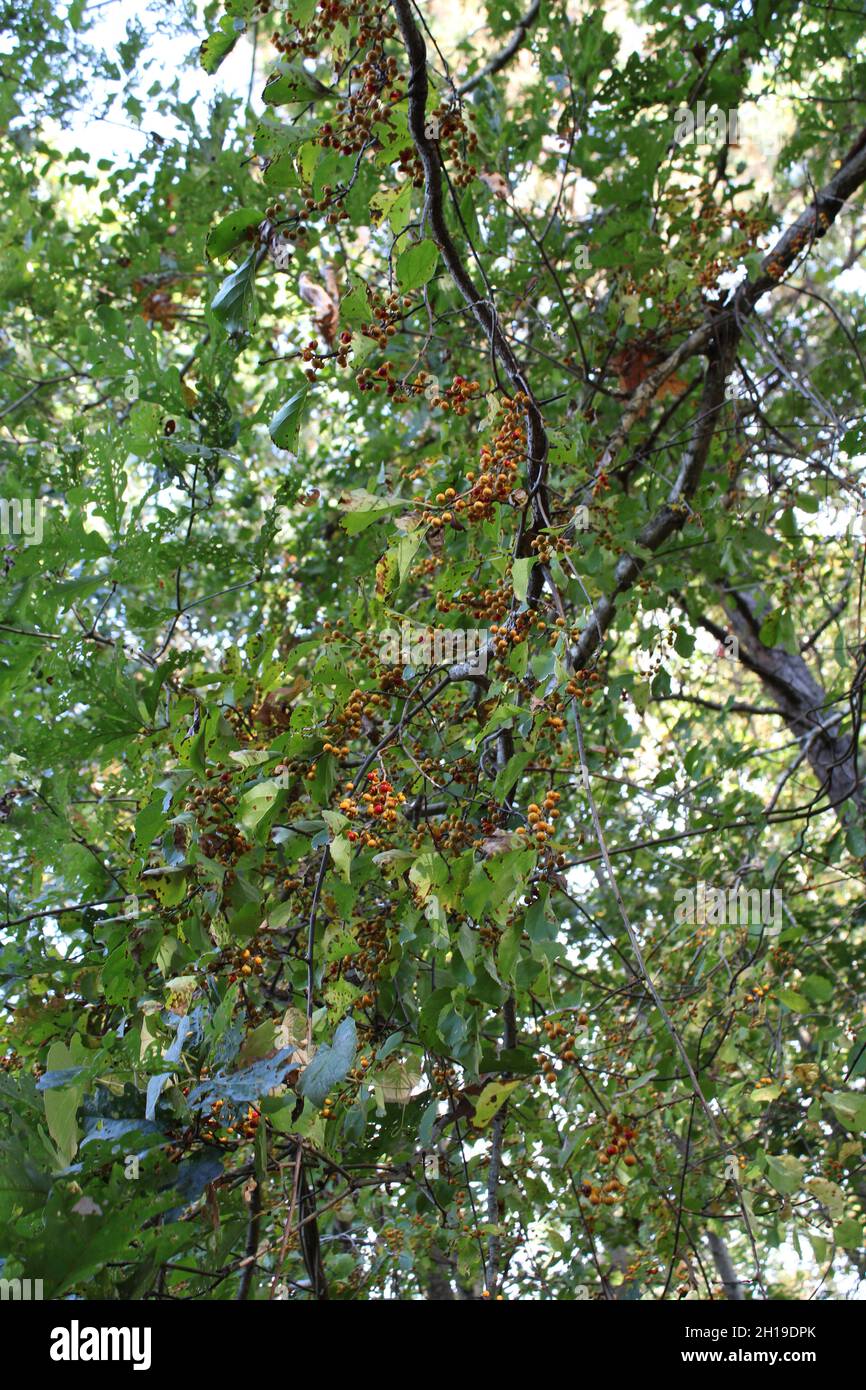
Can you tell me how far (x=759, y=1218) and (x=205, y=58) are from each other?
3060 millimetres

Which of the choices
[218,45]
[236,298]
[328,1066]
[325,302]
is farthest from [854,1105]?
[325,302]

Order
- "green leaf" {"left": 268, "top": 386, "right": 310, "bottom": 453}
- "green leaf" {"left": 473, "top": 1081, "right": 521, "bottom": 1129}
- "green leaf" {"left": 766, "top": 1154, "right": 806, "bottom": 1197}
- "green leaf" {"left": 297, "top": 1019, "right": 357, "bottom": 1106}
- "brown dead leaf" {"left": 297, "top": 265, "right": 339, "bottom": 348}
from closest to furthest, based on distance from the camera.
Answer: "green leaf" {"left": 297, "top": 1019, "right": 357, "bottom": 1106} < "green leaf" {"left": 473, "top": 1081, "right": 521, "bottom": 1129} < "green leaf" {"left": 268, "top": 386, "right": 310, "bottom": 453} < "green leaf" {"left": 766, "top": 1154, "right": 806, "bottom": 1197} < "brown dead leaf" {"left": 297, "top": 265, "right": 339, "bottom": 348}

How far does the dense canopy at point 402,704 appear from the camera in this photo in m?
1.63

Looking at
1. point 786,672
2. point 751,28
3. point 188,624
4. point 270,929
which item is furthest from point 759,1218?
point 751,28

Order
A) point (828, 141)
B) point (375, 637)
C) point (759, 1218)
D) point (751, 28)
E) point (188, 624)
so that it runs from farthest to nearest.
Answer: point (188, 624), point (828, 141), point (751, 28), point (759, 1218), point (375, 637)

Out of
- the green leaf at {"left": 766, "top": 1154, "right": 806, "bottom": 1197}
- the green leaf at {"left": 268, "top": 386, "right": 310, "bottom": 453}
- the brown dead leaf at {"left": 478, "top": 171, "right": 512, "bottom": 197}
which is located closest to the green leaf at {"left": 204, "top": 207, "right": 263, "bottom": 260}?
the green leaf at {"left": 268, "top": 386, "right": 310, "bottom": 453}

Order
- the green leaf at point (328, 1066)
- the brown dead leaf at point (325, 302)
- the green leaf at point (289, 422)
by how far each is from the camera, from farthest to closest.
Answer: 1. the brown dead leaf at point (325, 302)
2. the green leaf at point (289, 422)
3. the green leaf at point (328, 1066)

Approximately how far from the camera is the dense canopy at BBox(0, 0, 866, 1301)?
64.4 inches

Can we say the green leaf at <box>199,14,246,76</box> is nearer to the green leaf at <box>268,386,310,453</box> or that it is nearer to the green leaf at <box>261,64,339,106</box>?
the green leaf at <box>261,64,339,106</box>

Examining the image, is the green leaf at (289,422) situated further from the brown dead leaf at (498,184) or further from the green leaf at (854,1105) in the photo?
the brown dead leaf at (498,184)

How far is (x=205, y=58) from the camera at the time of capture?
1.74m

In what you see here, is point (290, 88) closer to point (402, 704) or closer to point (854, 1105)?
point (402, 704)

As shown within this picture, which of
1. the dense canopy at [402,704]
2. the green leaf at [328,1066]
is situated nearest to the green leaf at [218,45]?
the dense canopy at [402,704]

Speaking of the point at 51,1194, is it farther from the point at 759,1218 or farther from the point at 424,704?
the point at 759,1218
